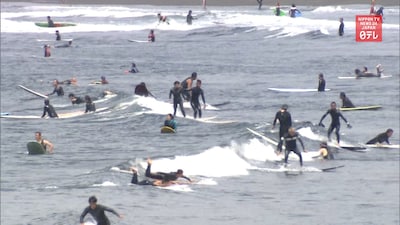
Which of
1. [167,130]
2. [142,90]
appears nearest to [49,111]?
[142,90]

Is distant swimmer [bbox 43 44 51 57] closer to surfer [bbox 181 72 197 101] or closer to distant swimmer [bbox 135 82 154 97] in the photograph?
distant swimmer [bbox 135 82 154 97]

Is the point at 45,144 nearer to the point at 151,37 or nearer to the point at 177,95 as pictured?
the point at 177,95

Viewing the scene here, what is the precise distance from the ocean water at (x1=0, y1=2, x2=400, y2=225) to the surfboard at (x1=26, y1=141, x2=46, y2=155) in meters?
0.35

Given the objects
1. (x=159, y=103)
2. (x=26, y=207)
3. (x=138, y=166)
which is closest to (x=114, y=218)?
(x=26, y=207)

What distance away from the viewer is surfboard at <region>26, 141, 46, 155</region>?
40719mm

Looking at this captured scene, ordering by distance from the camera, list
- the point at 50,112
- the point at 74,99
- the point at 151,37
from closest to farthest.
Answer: the point at 50,112
the point at 74,99
the point at 151,37

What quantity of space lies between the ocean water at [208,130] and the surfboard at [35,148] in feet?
1.15

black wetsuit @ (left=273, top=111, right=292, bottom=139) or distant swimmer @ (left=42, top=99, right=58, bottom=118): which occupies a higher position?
black wetsuit @ (left=273, top=111, right=292, bottom=139)

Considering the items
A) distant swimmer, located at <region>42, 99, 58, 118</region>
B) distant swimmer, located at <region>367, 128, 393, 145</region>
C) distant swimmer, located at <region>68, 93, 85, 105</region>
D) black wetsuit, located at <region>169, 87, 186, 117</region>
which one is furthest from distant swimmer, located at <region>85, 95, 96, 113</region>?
distant swimmer, located at <region>367, 128, 393, 145</region>

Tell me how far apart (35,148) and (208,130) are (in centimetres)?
819

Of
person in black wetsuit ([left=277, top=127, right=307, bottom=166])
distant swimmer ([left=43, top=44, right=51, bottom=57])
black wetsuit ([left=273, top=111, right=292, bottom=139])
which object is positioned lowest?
distant swimmer ([left=43, top=44, right=51, bottom=57])

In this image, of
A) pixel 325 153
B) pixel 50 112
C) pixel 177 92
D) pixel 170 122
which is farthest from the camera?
pixel 50 112

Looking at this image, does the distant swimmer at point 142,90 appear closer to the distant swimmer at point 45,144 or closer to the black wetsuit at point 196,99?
the black wetsuit at point 196,99

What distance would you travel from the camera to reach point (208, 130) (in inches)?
1836
